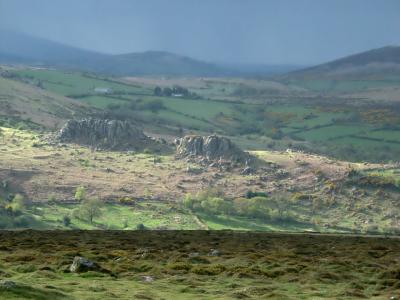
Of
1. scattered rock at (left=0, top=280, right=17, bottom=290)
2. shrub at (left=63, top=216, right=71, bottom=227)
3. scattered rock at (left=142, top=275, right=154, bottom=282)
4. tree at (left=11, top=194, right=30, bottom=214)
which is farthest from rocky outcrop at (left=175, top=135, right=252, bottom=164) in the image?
scattered rock at (left=0, top=280, right=17, bottom=290)

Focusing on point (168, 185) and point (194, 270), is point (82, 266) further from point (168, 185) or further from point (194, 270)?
point (168, 185)

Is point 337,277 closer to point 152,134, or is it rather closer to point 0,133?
point 0,133

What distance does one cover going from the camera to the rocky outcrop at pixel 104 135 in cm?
16025

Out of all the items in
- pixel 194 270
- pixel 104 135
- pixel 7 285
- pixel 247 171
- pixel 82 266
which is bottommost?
pixel 247 171

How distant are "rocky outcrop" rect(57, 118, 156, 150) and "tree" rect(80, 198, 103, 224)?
165ft

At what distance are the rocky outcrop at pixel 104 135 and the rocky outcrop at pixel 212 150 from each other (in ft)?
35.5

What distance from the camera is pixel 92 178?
13138 cm

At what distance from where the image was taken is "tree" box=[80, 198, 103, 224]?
105556 mm

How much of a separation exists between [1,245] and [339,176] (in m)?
99.1

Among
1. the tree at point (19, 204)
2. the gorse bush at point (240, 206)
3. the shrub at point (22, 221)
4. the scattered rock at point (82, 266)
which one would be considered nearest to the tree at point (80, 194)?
the tree at point (19, 204)

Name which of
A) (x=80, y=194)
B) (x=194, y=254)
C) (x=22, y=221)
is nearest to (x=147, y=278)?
(x=194, y=254)

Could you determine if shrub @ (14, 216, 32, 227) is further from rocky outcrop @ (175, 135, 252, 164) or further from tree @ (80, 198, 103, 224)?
rocky outcrop @ (175, 135, 252, 164)

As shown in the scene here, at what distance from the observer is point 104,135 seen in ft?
533

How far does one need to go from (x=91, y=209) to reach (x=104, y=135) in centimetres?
5794
